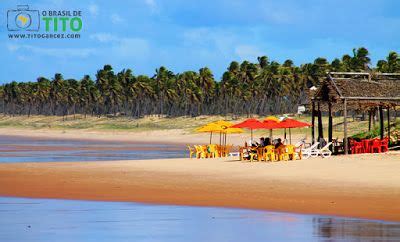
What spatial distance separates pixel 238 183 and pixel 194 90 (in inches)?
4359

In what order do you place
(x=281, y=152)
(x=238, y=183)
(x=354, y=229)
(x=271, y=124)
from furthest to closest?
(x=271, y=124) < (x=281, y=152) < (x=238, y=183) < (x=354, y=229)

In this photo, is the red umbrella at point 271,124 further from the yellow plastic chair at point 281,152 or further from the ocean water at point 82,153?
the ocean water at point 82,153

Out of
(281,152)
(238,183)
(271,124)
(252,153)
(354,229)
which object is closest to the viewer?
(354,229)

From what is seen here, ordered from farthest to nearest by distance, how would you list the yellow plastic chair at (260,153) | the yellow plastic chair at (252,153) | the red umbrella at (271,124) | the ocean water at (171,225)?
the red umbrella at (271,124) < the yellow plastic chair at (252,153) < the yellow plastic chair at (260,153) < the ocean water at (171,225)

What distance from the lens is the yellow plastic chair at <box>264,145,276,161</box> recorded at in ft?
112

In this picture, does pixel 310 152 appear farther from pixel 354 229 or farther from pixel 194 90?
pixel 194 90

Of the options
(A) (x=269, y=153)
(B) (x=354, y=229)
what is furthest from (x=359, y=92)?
(B) (x=354, y=229)

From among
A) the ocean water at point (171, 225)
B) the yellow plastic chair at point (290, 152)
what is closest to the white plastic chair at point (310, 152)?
the yellow plastic chair at point (290, 152)

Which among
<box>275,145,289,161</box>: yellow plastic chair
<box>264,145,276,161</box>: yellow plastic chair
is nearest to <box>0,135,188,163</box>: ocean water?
<box>264,145,276,161</box>: yellow plastic chair

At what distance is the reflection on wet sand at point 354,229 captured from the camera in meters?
13.6

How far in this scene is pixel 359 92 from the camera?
1394 inches

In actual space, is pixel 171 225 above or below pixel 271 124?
below

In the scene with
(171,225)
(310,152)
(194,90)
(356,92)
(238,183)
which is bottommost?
(171,225)

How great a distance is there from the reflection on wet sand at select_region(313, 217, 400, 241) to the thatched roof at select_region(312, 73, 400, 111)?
19.4 metres
